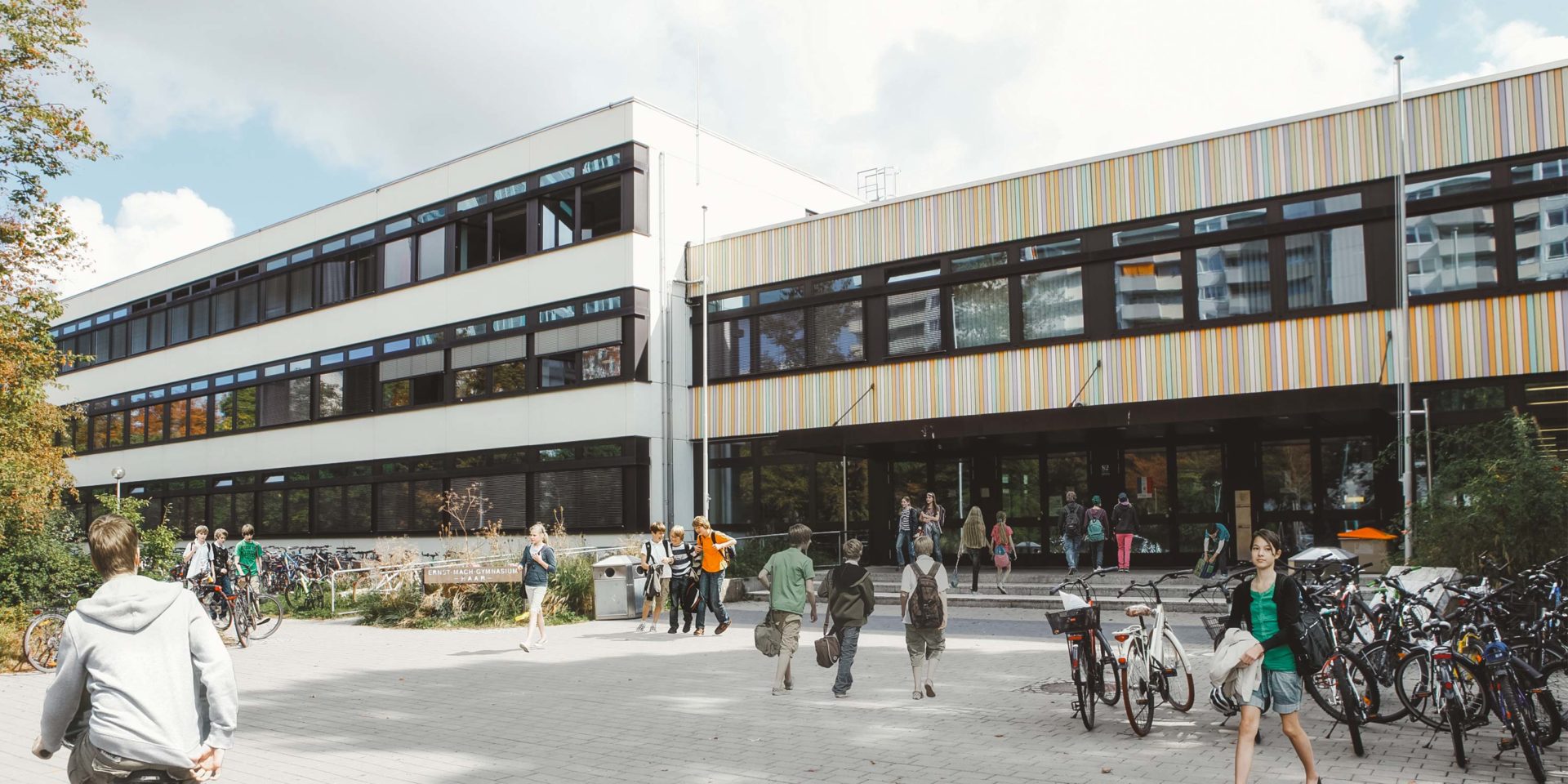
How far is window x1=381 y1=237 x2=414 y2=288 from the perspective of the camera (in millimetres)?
30875

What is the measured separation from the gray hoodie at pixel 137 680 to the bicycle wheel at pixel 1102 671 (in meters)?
6.61

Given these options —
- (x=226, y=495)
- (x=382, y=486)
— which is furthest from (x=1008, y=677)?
(x=226, y=495)

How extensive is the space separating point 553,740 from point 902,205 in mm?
16734

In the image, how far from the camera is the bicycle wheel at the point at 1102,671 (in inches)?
354

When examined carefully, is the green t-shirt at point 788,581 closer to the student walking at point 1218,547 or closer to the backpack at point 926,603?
the backpack at point 926,603

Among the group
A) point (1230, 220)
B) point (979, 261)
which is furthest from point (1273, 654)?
point (979, 261)

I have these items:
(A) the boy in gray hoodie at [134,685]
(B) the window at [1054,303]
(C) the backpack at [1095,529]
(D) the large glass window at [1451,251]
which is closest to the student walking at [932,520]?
(C) the backpack at [1095,529]

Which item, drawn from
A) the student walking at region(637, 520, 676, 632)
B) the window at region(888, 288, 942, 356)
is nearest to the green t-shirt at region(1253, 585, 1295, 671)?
the student walking at region(637, 520, 676, 632)

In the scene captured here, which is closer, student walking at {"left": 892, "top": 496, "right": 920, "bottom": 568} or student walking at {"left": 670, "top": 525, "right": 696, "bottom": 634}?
student walking at {"left": 670, "top": 525, "right": 696, "bottom": 634}

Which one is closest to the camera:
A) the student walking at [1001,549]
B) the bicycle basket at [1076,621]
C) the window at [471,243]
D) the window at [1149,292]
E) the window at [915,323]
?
the bicycle basket at [1076,621]

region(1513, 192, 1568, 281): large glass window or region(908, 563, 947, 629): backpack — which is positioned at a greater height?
region(1513, 192, 1568, 281): large glass window

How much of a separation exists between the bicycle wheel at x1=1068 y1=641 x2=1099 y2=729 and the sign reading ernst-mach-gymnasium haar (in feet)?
38.1

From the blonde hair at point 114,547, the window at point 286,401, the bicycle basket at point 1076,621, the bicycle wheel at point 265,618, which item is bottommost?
the bicycle wheel at point 265,618

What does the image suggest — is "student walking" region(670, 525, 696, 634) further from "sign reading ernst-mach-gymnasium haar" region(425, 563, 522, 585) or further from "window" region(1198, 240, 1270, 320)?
"window" region(1198, 240, 1270, 320)
